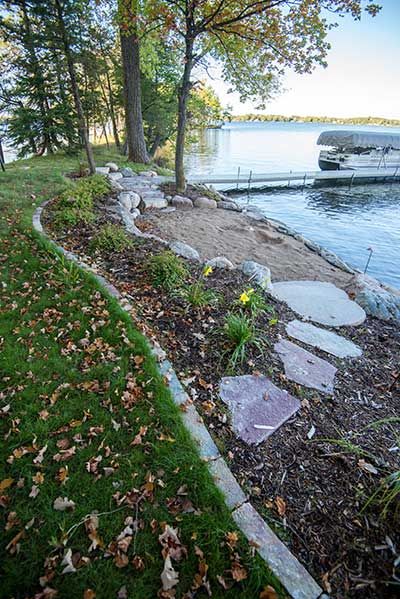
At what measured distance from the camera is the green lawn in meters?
1.32

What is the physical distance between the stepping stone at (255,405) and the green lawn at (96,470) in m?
0.41

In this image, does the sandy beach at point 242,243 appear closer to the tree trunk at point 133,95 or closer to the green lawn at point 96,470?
the green lawn at point 96,470

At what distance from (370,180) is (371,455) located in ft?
75.2

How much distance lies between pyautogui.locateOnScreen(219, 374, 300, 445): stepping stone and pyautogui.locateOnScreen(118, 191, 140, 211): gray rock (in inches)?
189

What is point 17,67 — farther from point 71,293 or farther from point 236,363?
point 236,363

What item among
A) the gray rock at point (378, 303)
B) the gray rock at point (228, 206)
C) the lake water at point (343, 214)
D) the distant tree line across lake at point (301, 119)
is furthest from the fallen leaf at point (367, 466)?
the distant tree line across lake at point (301, 119)

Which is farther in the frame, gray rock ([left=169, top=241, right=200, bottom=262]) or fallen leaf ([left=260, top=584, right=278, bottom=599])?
gray rock ([left=169, top=241, right=200, bottom=262])

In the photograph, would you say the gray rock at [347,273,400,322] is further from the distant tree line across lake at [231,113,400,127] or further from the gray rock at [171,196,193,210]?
the distant tree line across lake at [231,113,400,127]

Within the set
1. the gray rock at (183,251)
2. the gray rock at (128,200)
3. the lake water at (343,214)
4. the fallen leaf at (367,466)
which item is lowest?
the lake water at (343,214)

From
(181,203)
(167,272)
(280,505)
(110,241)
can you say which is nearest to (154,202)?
(181,203)

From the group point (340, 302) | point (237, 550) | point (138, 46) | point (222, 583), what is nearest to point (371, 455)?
point (237, 550)

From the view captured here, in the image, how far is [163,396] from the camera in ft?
6.89

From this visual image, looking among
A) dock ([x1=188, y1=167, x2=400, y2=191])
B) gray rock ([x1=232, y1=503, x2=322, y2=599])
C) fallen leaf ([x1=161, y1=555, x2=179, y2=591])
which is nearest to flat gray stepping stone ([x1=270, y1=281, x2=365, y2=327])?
gray rock ([x1=232, y1=503, x2=322, y2=599])

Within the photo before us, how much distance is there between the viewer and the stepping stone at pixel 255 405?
1.99 meters
